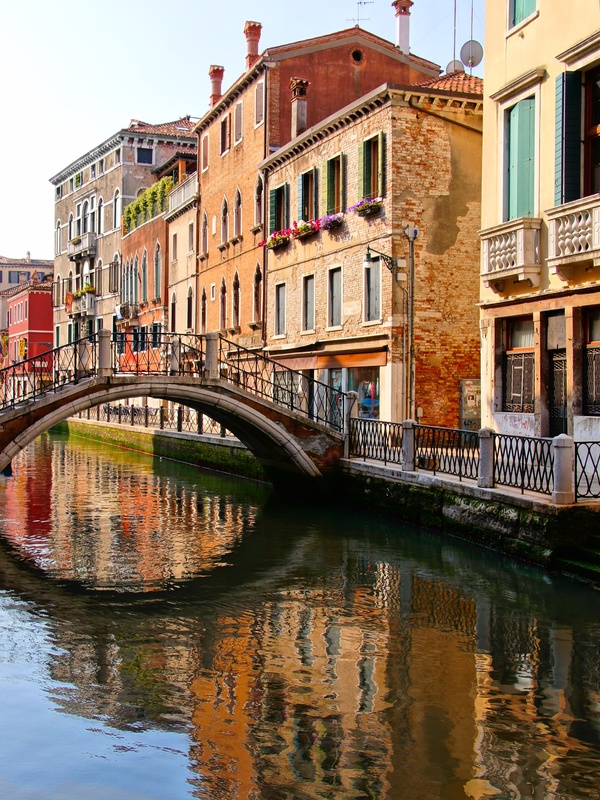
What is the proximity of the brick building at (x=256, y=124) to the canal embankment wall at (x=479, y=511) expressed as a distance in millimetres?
6817

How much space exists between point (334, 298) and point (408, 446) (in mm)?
7097

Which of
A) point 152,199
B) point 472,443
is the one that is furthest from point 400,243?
point 152,199

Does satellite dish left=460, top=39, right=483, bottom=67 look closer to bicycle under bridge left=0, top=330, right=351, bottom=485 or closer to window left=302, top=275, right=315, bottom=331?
window left=302, top=275, right=315, bottom=331

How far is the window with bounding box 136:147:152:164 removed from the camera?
41.9m

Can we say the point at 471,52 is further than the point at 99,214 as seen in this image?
No

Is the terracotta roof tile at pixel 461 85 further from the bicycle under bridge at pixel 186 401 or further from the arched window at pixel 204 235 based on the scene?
the arched window at pixel 204 235

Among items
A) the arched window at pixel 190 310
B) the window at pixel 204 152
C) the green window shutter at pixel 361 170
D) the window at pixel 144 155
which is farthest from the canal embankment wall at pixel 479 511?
the window at pixel 144 155

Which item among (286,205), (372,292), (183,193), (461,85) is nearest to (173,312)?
(183,193)

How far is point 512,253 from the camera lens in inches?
516

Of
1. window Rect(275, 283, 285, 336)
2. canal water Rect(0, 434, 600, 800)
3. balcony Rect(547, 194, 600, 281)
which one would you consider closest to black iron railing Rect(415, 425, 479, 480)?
canal water Rect(0, 434, 600, 800)

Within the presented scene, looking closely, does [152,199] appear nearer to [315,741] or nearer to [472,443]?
[472,443]

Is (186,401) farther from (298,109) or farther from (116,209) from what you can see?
(116,209)

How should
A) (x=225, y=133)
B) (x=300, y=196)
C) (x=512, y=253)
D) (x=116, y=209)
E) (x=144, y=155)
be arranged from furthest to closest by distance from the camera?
(x=116, y=209) < (x=144, y=155) < (x=225, y=133) < (x=300, y=196) < (x=512, y=253)

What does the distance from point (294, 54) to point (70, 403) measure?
12.0 meters
